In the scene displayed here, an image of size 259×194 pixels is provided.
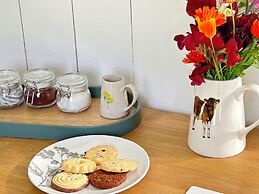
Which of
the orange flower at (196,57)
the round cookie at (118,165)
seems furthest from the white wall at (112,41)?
the round cookie at (118,165)

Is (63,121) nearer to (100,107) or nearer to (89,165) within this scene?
(100,107)

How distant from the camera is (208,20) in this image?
2.81 feet

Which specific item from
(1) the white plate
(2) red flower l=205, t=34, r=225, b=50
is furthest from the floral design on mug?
(2) red flower l=205, t=34, r=225, b=50

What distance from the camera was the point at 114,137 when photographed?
1.11 metres

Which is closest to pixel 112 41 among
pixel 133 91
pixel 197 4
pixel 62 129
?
pixel 133 91

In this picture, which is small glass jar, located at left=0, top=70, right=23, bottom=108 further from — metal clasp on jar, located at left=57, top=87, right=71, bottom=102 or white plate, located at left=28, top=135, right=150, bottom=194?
white plate, located at left=28, top=135, right=150, bottom=194

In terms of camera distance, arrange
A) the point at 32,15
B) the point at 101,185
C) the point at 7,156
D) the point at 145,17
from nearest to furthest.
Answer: the point at 101,185 < the point at 7,156 < the point at 145,17 < the point at 32,15

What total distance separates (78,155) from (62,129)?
0.34ft

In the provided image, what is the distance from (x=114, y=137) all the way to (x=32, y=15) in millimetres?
467

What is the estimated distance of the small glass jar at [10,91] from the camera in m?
1.25

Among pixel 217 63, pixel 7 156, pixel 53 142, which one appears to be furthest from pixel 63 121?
pixel 217 63

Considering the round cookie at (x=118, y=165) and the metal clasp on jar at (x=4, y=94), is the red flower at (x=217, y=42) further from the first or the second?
the metal clasp on jar at (x=4, y=94)

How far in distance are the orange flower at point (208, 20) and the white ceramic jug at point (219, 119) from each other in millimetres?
152

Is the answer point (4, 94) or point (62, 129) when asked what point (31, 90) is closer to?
point (4, 94)
